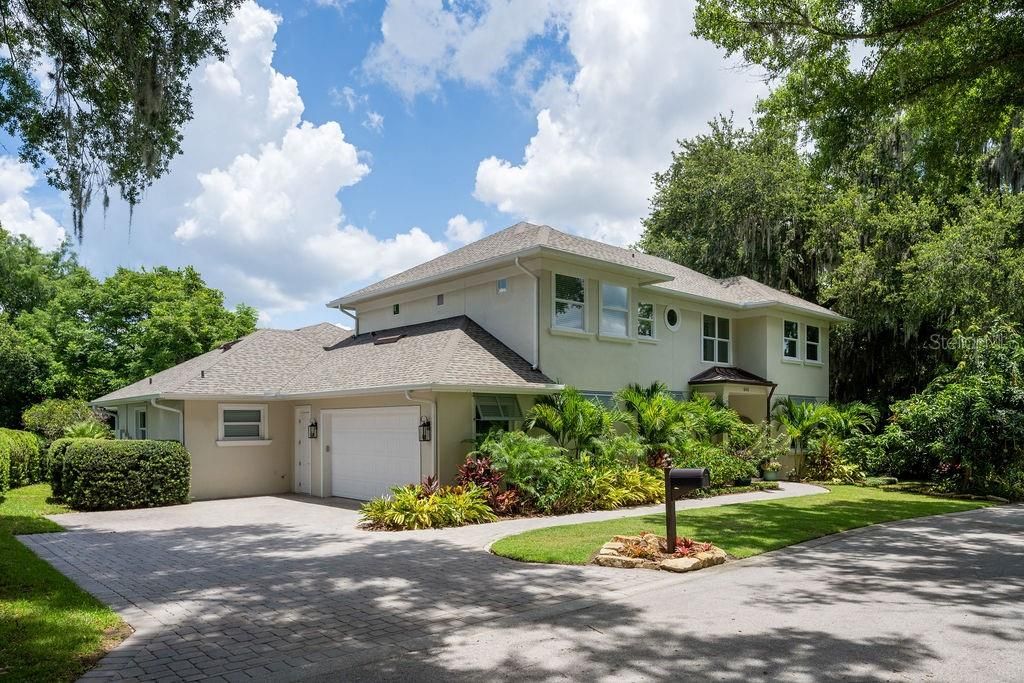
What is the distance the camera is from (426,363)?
49.0ft

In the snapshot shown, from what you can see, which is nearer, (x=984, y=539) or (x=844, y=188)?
(x=984, y=539)

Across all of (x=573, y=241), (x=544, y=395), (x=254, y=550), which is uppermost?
(x=573, y=241)

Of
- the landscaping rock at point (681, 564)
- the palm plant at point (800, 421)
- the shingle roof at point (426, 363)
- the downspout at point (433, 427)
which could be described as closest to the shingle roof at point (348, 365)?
the shingle roof at point (426, 363)

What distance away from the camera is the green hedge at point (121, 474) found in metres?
14.9

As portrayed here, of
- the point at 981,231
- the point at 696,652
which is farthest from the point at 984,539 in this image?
the point at 981,231

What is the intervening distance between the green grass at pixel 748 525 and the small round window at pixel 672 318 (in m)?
5.86

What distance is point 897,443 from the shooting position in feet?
64.8

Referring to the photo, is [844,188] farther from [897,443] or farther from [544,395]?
[544,395]

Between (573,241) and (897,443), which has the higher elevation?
(573,241)

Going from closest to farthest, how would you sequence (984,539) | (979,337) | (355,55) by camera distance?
(984,539), (355,55), (979,337)

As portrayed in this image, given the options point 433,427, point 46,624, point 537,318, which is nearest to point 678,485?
point 433,427

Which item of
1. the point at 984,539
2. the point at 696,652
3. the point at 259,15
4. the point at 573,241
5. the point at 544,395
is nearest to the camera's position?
the point at 696,652

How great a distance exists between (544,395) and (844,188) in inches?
682

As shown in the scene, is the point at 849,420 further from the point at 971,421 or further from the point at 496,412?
the point at 496,412
